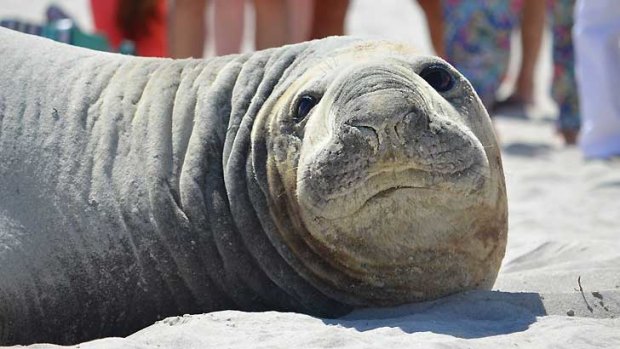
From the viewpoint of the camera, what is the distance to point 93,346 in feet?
12.4

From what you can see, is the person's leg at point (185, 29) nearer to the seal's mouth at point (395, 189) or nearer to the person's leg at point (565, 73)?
the person's leg at point (565, 73)

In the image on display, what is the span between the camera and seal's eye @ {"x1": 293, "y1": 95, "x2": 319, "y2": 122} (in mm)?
4168

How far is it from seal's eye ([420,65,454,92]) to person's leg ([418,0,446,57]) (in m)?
5.13

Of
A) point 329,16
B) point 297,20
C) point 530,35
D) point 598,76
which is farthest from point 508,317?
Result: point 530,35

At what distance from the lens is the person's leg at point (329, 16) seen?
8.99 m

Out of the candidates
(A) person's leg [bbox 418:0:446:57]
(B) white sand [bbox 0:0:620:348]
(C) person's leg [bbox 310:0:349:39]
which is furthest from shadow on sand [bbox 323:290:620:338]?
(A) person's leg [bbox 418:0:446:57]

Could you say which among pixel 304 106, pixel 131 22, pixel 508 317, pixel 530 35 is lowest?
pixel 508 317

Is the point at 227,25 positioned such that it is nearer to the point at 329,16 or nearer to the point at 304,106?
the point at 329,16

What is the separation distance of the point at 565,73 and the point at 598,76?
950mm

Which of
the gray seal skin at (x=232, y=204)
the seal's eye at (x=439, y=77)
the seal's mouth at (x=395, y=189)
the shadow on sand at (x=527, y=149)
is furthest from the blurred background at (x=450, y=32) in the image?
the seal's mouth at (x=395, y=189)

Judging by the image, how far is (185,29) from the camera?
8.03 m

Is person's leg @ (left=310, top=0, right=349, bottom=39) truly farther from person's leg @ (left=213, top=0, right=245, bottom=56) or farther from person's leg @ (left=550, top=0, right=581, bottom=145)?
person's leg @ (left=550, top=0, right=581, bottom=145)

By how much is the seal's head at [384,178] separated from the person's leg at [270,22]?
3.47 m

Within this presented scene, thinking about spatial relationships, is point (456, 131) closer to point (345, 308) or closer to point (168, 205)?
point (345, 308)
